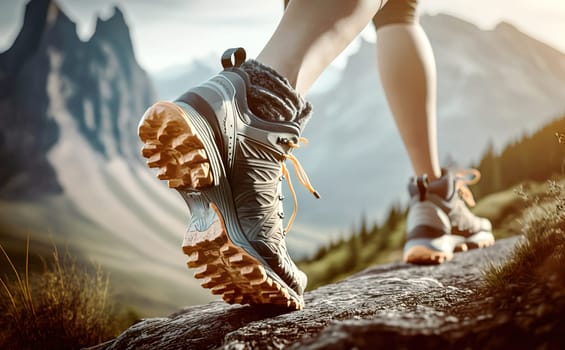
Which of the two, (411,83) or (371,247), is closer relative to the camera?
(411,83)

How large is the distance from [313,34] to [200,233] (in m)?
0.44

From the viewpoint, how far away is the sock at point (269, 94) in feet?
3.44

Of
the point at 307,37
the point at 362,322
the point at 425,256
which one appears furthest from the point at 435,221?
Answer: the point at 362,322

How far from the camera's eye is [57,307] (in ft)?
4.94

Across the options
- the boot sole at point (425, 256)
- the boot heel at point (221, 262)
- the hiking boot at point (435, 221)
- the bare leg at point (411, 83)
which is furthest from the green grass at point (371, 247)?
the boot heel at point (221, 262)

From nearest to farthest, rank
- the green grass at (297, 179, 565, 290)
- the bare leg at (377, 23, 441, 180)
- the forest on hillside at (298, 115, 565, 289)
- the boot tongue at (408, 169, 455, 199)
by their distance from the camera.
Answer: the bare leg at (377, 23, 441, 180) → the boot tongue at (408, 169, 455, 199) → the green grass at (297, 179, 565, 290) → the forest on hillside at (298, 115, 565, 289)

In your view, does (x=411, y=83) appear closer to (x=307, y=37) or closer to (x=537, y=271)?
(x=307, y=37)

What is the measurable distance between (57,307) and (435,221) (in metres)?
1.15

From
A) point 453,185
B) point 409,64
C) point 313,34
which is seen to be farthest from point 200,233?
point 453,185

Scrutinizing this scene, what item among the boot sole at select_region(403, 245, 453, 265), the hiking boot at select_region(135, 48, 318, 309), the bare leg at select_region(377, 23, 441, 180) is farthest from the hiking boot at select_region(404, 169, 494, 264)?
the hiking boot at select_region(135, 48, 318, 309)

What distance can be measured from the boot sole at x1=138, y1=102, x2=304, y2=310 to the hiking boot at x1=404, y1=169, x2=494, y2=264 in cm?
77

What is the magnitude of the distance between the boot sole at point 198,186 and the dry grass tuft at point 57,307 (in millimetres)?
594

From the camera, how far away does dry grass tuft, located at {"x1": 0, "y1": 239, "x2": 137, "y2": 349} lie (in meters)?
1.43

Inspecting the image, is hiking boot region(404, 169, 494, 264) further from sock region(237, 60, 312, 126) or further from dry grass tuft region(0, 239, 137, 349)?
dry grass tuft region(0, 239, 137, 349)
